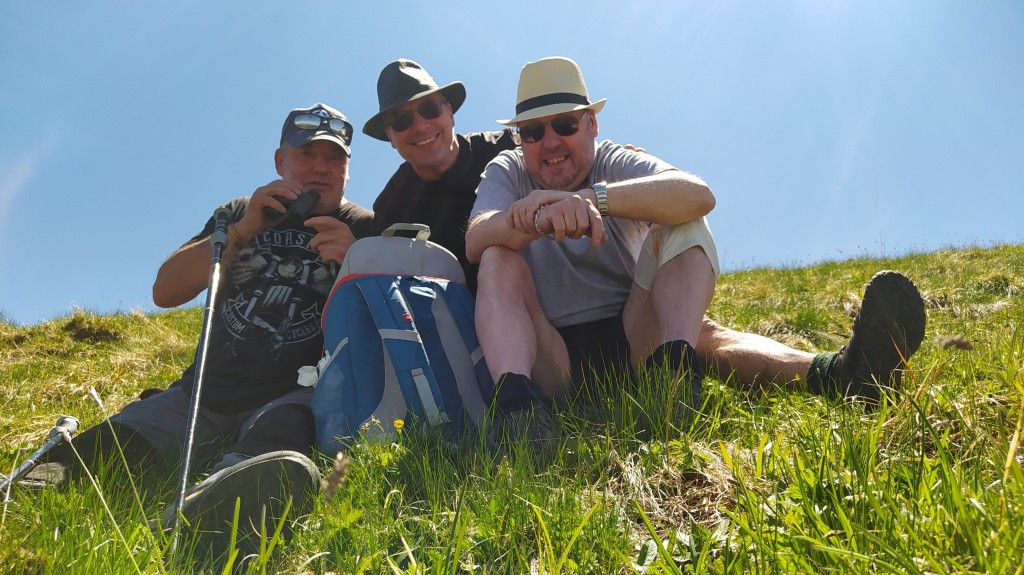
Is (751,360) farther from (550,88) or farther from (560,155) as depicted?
(550,88)

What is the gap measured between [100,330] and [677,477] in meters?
9.09

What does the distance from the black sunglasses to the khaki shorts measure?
2.69 ft

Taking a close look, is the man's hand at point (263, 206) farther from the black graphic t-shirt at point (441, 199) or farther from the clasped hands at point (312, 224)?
the black graphic t-shirt at point (441, 199)

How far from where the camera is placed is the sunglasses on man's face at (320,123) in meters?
4.77

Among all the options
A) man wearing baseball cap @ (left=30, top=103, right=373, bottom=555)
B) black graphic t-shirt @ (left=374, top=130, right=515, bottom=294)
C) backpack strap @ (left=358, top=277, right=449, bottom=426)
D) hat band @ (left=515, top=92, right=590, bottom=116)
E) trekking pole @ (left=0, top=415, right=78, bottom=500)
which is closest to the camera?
trekking pole @ (left=0, top=415, right=78, bottom=500)

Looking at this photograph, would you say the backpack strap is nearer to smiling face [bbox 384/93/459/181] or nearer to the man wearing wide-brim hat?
the man wearing wide-brim hat

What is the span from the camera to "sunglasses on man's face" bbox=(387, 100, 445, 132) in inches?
204

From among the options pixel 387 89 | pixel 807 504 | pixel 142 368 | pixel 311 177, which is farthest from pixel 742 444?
pixel 142 368

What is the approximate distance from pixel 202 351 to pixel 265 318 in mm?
1535

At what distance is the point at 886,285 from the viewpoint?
9.45ft

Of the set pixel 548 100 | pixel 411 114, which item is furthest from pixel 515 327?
pixel 411 114

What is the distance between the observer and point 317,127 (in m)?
4.76

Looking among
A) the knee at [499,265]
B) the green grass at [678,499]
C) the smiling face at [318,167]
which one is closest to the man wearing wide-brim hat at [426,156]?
the smiling face at [318,167]

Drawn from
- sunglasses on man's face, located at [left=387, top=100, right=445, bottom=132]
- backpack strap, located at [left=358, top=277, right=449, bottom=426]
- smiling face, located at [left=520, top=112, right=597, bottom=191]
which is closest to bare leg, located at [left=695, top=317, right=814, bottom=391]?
smiling face, located at [left=520, top=112, right=597, bottom=191]
